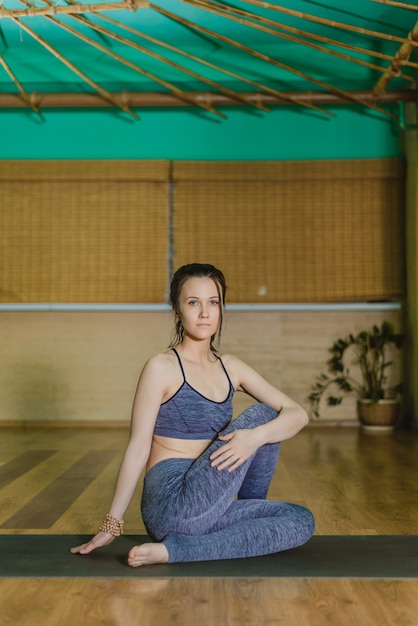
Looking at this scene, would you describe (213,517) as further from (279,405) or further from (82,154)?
(82,154)

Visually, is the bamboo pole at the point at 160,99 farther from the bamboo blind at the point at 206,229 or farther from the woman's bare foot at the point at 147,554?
the woman's bare foot at the point at 147,554

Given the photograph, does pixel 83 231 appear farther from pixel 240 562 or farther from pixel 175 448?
pixel 240 562

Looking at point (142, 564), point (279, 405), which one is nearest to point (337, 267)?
point (279, 405)

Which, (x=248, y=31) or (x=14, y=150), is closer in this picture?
(x=248, y=31)

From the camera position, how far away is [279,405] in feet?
7.64

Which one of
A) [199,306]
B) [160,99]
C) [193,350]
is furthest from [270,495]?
[160,99]

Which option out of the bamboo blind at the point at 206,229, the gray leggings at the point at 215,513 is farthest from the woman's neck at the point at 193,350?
the bamboo blind at the point at 206,229

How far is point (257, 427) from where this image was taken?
7.07ft

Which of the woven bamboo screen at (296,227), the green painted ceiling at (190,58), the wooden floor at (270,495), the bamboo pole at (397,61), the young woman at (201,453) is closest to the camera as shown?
the wooden floor at (270,495)

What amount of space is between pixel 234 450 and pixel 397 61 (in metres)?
3.54

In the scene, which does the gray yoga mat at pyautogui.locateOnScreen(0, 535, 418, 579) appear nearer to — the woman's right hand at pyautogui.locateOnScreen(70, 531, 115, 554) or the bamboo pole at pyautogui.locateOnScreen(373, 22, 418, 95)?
the woman's right hand at pyautogui.locateOnScreen(70, 531, 115, 554)

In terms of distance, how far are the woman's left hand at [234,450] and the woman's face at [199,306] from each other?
0.31 m

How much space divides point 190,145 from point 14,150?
1346 millimetres

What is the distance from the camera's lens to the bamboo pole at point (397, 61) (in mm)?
4594
